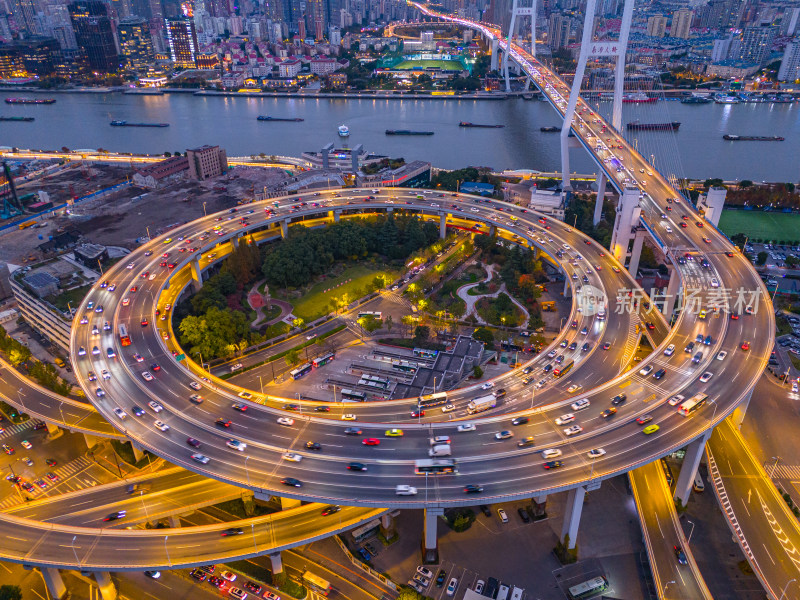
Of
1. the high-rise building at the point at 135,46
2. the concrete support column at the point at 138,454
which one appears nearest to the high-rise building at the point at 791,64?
the concrete support column at the point at 138,454

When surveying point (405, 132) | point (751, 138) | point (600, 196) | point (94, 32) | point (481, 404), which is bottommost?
point (481, 404)

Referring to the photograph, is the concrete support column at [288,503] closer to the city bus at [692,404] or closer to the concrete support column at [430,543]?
the concrete support column at [430,543]

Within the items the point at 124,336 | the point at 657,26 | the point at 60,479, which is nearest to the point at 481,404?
the point at 124,336

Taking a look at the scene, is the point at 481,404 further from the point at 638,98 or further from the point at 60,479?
the point at 638,98

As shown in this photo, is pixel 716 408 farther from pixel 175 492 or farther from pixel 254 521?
pixel 175 492

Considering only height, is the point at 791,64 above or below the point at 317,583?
above
